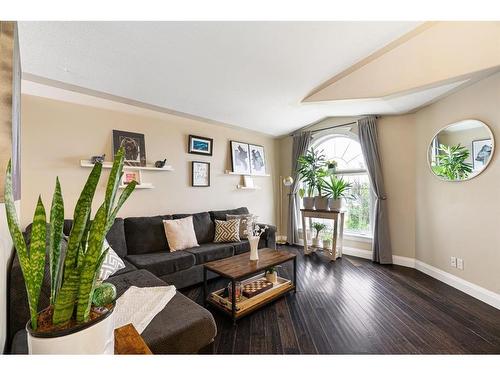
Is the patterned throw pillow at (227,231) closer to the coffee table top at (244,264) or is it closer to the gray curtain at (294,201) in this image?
the coffee table top at (244,264)

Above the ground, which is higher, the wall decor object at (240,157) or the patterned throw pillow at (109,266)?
the wall decor object at (240,157)

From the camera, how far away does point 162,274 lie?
2.33 m

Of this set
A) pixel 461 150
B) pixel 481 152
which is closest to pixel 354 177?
pixel 461 150

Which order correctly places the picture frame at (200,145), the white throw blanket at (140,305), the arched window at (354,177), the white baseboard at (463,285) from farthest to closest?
the arched window at (354,177)
the picture frame at (200,145)
the white baseboard at (463,285)
the white throw blanket at (140,305)

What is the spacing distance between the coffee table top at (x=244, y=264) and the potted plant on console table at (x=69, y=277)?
1.36 m

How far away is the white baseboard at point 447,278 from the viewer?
7.20 ft

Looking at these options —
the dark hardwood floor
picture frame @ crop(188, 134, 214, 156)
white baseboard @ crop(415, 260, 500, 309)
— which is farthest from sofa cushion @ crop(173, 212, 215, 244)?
white baseboard @ crop(415, 260, 500, 309)

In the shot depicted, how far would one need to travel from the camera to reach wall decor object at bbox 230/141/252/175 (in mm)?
3981

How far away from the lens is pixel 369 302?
7.39 feet

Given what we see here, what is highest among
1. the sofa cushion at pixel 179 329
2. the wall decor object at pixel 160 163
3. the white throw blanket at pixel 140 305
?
the wall decor object at pixel 160 163

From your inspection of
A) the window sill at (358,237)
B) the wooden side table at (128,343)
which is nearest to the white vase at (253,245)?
the wooden side table at (128,343)

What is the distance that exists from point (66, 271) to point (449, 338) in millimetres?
2532

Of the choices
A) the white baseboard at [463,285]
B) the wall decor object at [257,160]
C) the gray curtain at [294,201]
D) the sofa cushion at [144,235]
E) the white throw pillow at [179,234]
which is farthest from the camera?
the gray curtain at [294,201]
